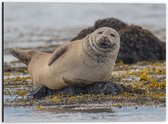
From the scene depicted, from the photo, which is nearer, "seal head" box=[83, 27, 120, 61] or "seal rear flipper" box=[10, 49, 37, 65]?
"seal head" box=[83, 27, 120, 61]

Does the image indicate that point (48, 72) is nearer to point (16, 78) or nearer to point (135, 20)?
point (16, 78)

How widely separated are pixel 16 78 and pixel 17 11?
914 millimetres

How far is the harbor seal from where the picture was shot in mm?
13086

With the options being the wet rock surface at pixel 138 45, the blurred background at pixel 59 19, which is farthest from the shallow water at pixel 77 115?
the wet rock surface at pixel 138 45

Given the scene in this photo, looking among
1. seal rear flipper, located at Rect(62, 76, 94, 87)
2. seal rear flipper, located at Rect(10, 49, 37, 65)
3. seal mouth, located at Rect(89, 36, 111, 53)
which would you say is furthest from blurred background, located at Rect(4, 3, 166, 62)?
seal rear flipper, located at Rect(62, 76, 94, 87)

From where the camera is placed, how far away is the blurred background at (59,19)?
14.0 meters

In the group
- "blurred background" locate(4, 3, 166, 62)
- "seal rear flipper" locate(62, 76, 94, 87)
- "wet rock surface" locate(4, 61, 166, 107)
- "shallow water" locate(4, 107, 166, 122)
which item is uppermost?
"blurred background" locate(4, 3, 166, 62)

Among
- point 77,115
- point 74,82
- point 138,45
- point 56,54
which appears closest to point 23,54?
point 56,54

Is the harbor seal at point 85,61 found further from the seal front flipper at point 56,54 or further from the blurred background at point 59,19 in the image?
the blurred background at point 59,19

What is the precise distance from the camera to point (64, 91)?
13258 mm

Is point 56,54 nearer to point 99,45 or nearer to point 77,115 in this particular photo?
point 99,45

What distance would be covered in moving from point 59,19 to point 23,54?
1788mm

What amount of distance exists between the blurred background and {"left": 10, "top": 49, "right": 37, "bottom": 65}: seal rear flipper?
0.31ft

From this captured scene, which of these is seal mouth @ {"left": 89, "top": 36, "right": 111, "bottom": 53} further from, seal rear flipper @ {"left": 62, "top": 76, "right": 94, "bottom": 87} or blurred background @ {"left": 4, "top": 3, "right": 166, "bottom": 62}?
blurred background @ {"left": 4, "top": 3, "right": 166, "bottom": 62}
